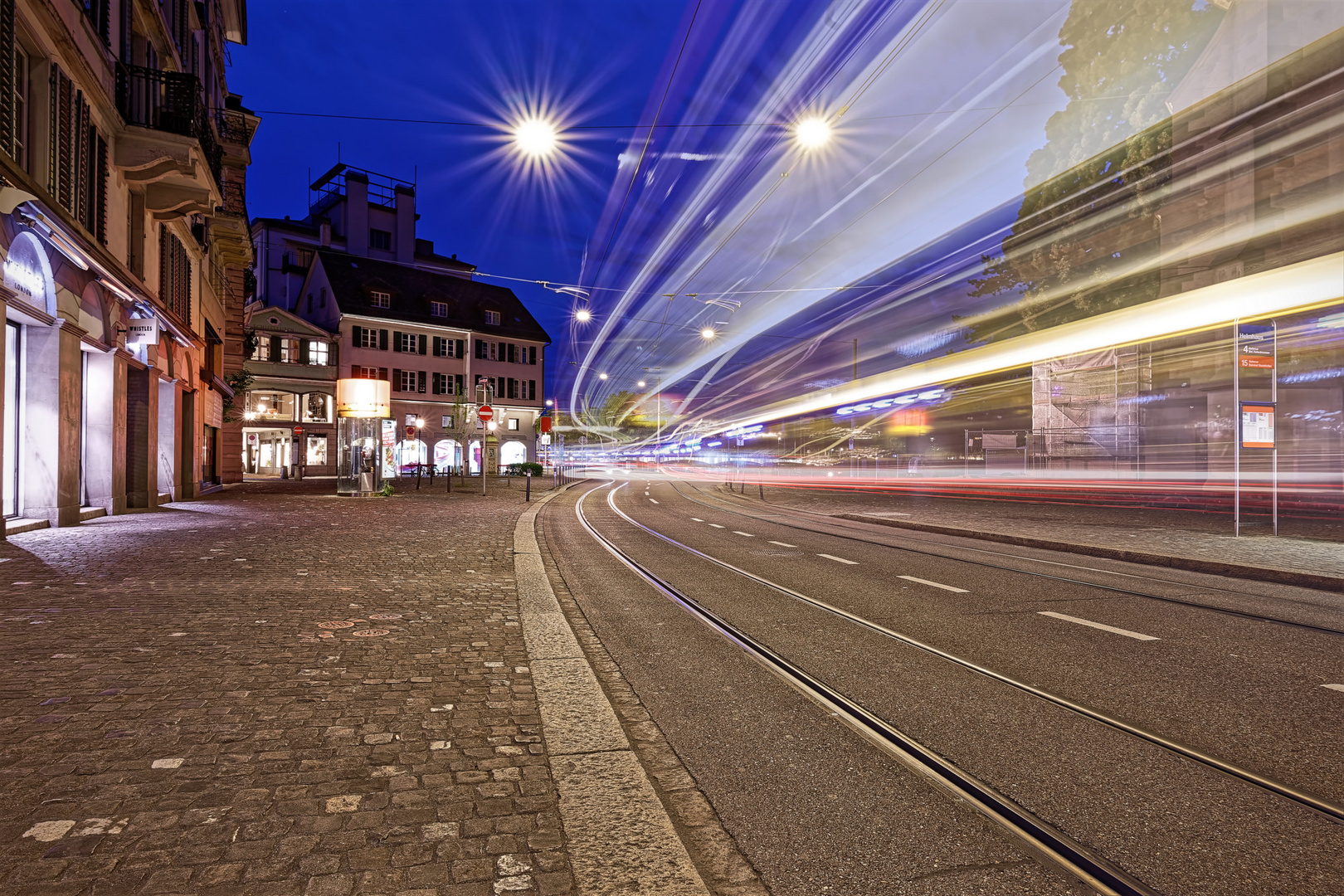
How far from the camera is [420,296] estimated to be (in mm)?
57188

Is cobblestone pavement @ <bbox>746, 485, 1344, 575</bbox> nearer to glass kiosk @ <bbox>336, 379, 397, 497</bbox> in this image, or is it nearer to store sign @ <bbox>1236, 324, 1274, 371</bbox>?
store sign @ <bbox>1236, 324, 1274, 371</bbox>

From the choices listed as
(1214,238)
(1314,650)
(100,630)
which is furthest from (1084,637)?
(1214,238)

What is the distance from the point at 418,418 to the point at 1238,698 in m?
53.1

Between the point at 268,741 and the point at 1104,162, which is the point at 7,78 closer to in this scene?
the point at 268,741

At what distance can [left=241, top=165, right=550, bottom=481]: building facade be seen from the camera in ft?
170

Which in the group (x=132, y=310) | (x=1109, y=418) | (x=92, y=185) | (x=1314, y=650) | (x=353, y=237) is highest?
(x=353, y=237)

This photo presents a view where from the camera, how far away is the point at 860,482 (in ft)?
115

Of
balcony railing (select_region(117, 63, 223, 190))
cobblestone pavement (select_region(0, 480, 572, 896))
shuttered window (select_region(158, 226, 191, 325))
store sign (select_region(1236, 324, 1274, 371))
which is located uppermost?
balcony railing (select_region(117, 63, 223, 190))

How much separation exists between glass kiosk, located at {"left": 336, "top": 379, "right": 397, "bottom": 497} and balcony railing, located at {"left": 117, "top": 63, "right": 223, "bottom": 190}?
1089 centimetres

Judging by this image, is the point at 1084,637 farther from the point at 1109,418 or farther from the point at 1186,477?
the point at 1109,418

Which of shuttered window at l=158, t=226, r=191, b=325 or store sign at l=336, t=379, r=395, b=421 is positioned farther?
store sign at l=336, t=379, r=395, b=421

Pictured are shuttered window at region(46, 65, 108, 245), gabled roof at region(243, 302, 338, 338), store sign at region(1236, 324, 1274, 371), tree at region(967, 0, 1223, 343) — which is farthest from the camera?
gabled roof at region(243, 302, 338, 338)

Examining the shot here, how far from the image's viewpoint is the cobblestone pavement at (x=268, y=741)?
265 cm

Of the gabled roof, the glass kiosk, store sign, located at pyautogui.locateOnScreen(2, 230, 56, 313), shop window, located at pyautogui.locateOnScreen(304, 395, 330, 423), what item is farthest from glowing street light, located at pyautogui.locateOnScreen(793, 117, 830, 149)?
shop window, located at pyautogui.locateOnScreen(304, 395, 330, 423)
